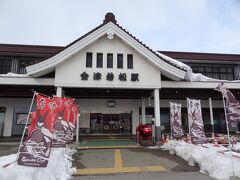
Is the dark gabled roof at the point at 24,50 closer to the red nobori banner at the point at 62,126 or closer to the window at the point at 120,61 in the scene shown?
the window at the point at 120,61

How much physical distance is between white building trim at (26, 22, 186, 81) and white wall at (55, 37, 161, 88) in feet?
1.53

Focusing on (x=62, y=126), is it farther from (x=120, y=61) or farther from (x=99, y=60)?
(x=120, y=61)

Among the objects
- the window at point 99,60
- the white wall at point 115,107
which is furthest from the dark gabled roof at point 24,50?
the white wall at point 115,107

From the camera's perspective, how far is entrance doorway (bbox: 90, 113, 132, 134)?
16703mm

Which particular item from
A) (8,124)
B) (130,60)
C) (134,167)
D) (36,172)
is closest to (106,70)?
(130,60)

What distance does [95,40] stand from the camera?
12.0 meters

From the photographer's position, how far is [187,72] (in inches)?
491

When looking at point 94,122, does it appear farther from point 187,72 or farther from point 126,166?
point 126,166

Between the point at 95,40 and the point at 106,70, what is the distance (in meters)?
1.93

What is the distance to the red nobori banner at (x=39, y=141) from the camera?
4816 mm

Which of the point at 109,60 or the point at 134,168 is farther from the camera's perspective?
the point at 109,60

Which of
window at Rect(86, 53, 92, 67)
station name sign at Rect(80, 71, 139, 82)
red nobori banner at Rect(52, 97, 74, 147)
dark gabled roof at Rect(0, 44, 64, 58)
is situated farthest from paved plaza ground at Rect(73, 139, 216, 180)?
dark gabled roof at Rect(0, 44, 64, 58)

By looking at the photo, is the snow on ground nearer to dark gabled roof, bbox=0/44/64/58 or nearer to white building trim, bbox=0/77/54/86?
white building trim, bbox=0/77/54/86

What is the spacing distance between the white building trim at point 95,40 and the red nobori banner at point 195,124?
3529mm
